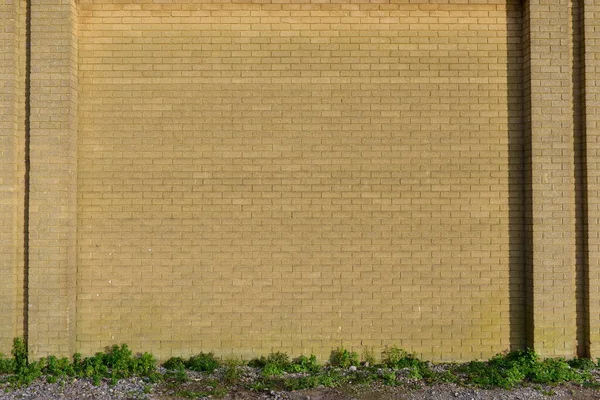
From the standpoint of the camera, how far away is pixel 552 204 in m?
7.21

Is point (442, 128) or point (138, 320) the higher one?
point (442, 128)

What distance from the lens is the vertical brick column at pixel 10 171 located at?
7023mm

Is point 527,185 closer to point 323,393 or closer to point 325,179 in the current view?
point 325,179

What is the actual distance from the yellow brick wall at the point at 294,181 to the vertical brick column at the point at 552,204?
10.8 inches

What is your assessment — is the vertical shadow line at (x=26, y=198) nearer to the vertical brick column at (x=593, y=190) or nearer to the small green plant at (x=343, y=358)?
the small green plant at (x=343, y=358)

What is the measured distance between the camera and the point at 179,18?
745 cm

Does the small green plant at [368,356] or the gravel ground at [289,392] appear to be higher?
the small green plant at [368,356]

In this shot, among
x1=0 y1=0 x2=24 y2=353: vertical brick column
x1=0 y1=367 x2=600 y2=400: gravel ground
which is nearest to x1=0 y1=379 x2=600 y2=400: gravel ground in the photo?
x1=0 y1=367 x2=600 y2=400: gravel ground

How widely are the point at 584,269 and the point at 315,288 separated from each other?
3.43 metres

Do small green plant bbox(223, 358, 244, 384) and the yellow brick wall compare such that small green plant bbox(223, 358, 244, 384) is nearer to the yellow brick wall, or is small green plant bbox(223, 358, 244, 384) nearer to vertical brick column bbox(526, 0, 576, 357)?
the yellow brick wall

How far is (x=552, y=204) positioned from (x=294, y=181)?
10.8 feet

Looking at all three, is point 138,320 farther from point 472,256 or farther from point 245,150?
point 472,256

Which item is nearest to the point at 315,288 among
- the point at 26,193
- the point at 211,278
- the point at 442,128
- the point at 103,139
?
the point at 211,278

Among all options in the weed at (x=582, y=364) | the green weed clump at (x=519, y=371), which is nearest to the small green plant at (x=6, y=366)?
the green weed clump at (x=519, y=371)
